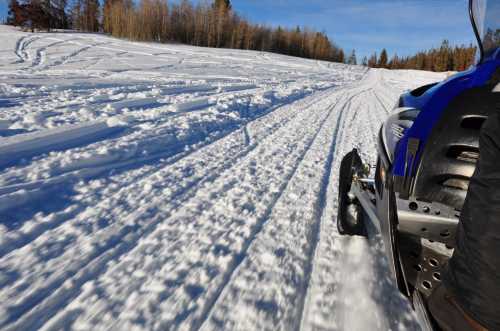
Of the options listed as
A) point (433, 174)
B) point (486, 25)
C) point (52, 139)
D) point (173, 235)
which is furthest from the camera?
point (52, 139)

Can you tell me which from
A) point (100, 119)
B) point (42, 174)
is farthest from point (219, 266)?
point (100, 119)

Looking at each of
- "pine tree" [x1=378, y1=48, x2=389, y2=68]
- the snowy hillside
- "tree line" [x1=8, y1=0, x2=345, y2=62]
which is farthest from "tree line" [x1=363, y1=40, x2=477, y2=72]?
the snowy hillside

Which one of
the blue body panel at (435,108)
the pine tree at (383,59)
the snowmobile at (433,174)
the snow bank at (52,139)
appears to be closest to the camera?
the snowmobile at (433,174)

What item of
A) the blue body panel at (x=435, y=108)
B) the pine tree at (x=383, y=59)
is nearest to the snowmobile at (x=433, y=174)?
the blue body panel at (x=435, y=108)

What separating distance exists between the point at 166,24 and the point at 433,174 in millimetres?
49603

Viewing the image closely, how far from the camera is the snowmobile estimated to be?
4.18 feet

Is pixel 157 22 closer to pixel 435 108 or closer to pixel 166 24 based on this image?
pixel 166 24

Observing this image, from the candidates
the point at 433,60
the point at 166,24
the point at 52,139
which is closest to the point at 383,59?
the point at 433,60

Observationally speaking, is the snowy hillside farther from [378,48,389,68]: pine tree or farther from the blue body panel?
[378,48,389,68]: pine tree

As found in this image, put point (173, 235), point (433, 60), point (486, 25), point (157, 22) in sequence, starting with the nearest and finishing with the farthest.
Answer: point (486, 25)
point (173, 235)
point (157, 22)
point (433, 60)

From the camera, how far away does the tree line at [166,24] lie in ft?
136

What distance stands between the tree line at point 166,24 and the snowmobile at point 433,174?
45.6 m

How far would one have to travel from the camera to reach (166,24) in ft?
145

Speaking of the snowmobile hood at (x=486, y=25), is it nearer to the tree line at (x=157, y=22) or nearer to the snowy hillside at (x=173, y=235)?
the snowy hillside at (x=173, y=235)
